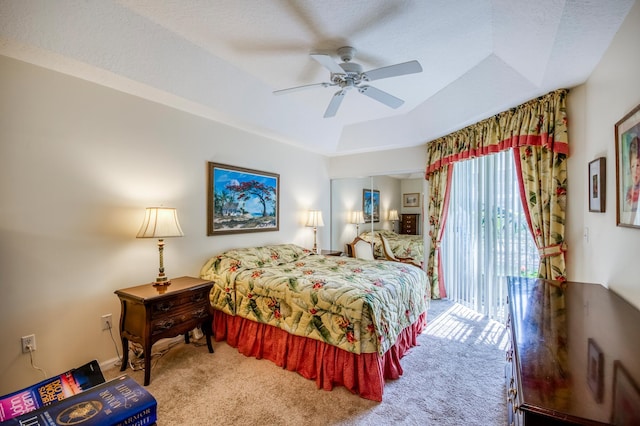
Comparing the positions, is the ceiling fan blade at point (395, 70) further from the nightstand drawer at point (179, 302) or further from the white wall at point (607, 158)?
the nightstand drawer at point (179, 302)

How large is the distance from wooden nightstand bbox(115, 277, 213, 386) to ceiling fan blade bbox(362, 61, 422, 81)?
8.08 feet

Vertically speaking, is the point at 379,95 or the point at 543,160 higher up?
the point at 379,95

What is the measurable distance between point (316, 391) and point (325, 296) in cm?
73

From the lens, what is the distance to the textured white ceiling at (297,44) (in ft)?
5.98

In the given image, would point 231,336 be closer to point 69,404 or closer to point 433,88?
point 69,404

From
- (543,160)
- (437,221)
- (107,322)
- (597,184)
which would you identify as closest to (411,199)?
(437,221)

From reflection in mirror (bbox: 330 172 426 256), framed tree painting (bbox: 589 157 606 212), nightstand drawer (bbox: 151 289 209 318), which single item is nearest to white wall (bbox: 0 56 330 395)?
nightstand drawer (bbox: 151 289 209 318)

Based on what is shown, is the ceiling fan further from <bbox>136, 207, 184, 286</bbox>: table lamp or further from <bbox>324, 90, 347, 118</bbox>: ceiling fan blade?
<bbox>136, 207, 184, 286</bbox>: table lamp

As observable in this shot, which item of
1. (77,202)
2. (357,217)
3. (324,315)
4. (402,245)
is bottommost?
(324,315)

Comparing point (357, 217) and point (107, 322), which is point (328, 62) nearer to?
point (107, 322)

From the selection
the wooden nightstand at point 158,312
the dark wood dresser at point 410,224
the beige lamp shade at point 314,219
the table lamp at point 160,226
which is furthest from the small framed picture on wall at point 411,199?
the table lamp at point 160,226

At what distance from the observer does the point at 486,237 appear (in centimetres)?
355

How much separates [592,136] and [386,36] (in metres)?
1.80

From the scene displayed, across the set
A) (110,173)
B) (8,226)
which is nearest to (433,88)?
(110,173)
